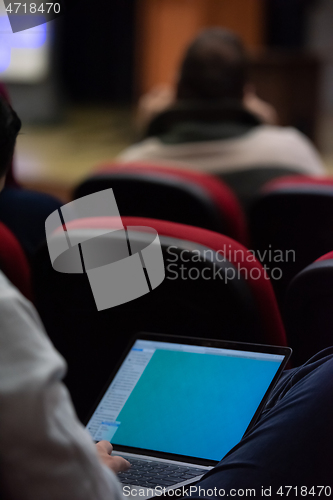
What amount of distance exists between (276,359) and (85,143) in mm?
6892

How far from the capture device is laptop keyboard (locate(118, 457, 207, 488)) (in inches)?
34.4

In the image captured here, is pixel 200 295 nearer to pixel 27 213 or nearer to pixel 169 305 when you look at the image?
pixel 169 305

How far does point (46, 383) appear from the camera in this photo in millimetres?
541

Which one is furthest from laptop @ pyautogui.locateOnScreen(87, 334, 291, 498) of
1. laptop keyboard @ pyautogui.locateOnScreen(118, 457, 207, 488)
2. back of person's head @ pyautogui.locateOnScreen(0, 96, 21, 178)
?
back of person's head @ pyautogui.locateOnScreen(0, 96, 21, 178)

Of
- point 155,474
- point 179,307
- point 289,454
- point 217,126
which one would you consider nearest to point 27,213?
point 179,307

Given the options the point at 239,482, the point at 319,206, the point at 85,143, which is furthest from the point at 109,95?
the point at 239,482

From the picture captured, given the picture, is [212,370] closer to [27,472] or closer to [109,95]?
[27,472]

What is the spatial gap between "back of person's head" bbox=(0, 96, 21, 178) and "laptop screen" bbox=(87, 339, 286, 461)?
0.44 meters

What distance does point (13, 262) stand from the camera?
47.9 inches

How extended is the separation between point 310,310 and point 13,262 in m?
0.57

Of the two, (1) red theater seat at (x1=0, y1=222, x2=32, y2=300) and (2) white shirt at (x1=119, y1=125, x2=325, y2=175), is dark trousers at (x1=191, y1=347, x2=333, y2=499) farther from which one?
(2) white shirt at (x1=119, y1=125, x2=325, y2=175)

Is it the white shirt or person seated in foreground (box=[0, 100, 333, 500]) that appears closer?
person seated in foreground (box=[0, 100, 333, 500])

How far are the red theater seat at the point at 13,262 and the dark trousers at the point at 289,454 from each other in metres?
0.60

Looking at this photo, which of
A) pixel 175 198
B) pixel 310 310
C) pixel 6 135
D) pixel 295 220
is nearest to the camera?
pixel 6 135
